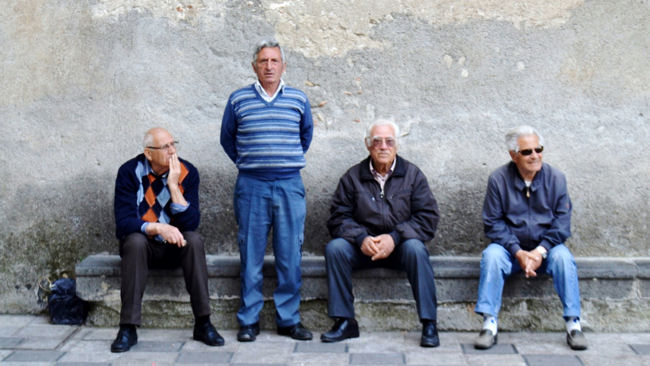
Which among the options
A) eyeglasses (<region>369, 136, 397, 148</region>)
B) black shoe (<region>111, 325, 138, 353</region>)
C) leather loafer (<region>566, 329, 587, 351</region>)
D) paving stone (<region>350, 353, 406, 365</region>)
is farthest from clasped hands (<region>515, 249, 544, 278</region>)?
black shoe (<region>111, 325, 138, 353</region>)

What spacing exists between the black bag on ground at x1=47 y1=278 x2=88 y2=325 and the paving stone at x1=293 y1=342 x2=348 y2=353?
4.77ft

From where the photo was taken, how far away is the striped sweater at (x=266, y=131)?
4.42 m

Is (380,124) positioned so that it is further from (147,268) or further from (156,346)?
(156,346)

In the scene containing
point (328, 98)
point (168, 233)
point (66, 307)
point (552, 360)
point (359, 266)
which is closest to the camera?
point (552, 360)

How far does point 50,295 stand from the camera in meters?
4.86

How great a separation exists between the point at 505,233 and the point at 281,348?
1.45 meters

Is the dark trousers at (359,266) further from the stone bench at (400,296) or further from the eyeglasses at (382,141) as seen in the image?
the eyeglasses at (382,141)

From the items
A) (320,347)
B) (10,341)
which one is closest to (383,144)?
(320,347)

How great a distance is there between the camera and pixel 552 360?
157 inches

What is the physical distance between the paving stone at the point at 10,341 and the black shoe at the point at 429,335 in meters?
2.32

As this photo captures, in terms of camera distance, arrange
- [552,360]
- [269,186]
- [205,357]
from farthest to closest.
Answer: [269,186], [205,357], [552,360]

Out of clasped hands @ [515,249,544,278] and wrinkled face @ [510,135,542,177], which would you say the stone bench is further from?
wrinkled face @ [510,135,542,177]

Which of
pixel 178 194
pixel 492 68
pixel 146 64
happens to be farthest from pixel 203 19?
pixel 492 68

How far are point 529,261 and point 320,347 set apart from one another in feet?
4.15
